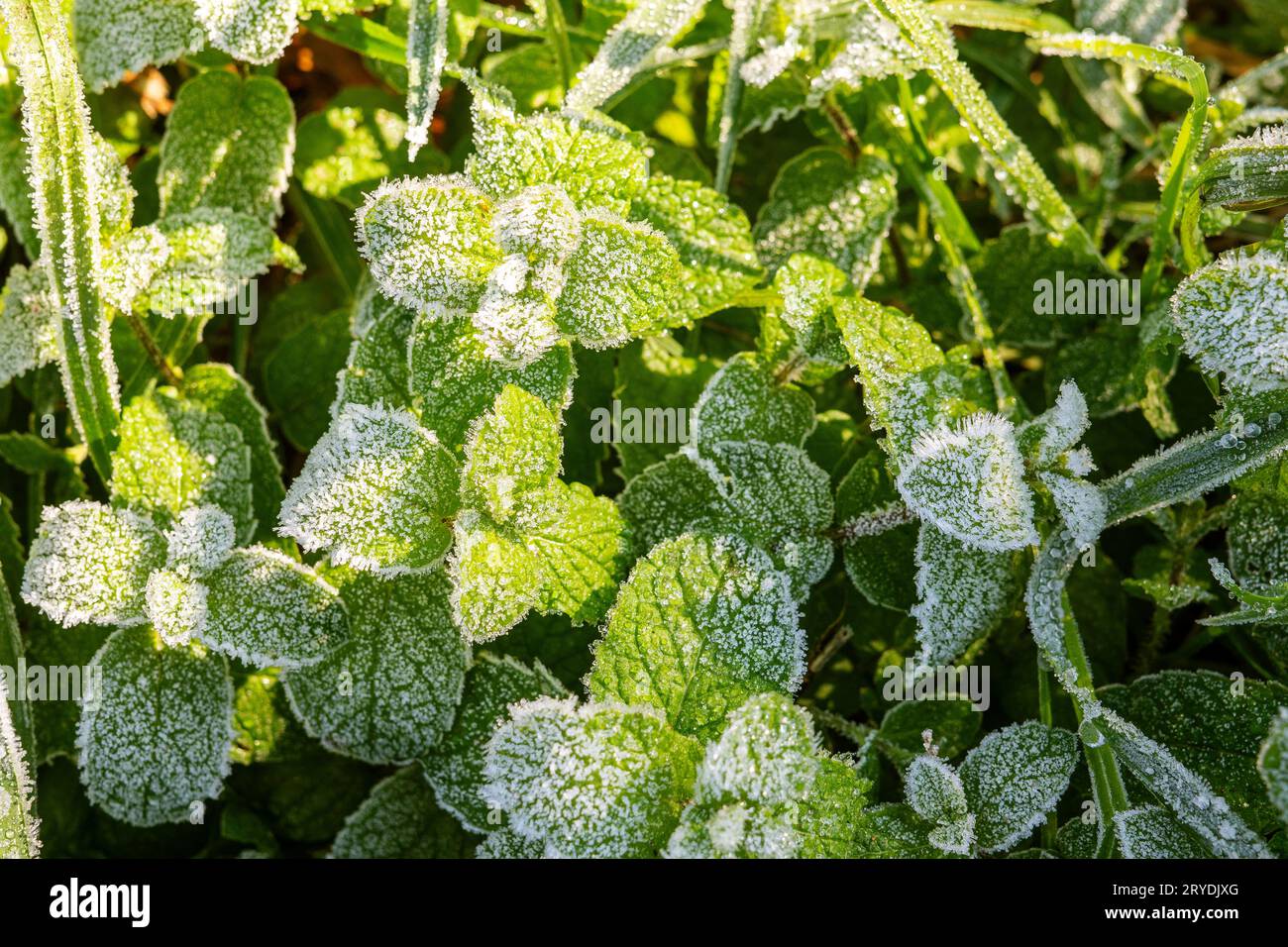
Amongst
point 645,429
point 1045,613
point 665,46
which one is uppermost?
point 665,46

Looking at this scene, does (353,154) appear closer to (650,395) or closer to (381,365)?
(381,365)

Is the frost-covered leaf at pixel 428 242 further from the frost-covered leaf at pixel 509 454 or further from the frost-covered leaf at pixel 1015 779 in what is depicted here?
the frost-covered leaf at pixel 1015 779

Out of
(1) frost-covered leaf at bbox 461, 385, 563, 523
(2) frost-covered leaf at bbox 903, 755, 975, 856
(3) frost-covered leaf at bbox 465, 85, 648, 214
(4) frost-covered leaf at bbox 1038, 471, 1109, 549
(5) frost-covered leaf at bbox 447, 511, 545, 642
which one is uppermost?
(3) frost-covered leaf at bbox 465, 85, 648, 214

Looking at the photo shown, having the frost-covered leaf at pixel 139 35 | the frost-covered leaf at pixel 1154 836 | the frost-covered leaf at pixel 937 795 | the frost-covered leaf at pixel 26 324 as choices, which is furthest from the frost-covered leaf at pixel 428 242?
the frost-covered leaf at pixel 1154 836

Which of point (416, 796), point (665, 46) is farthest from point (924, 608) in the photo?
point (665, 46)

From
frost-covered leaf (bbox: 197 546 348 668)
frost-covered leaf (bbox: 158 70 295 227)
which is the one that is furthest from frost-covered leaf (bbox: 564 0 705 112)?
frost-covered leaf (bbox: 197 546 348 668)

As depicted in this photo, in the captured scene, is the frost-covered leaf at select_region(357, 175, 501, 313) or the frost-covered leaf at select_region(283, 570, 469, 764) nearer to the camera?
the frost-covered leaf at select_region(357, 175, 501, 313)

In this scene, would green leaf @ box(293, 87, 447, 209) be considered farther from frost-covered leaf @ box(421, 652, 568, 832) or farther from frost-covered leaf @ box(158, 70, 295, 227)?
frost-covered leaf @ box(421, 652, 568, 832)

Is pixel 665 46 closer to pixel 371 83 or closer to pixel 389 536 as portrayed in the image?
pixel 371 83

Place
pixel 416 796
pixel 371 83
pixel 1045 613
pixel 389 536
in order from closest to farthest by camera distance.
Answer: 1. pixel 389 536
2. pixel 1045 613
3. pixel 416 796
4. pixel 371 83
